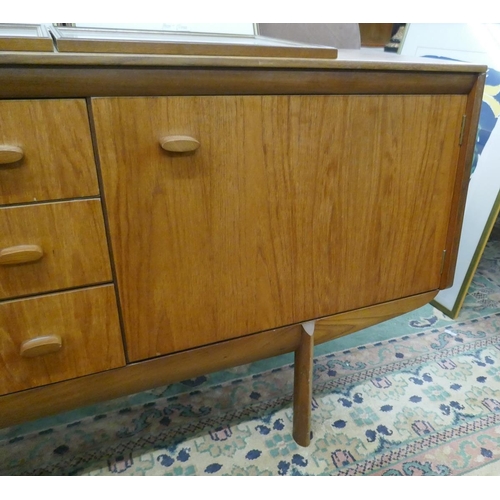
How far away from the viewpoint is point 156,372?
2.41 ft

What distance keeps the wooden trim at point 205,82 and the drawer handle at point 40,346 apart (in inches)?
13.2

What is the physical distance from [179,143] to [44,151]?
17 centimetres

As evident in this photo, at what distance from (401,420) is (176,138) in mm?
816

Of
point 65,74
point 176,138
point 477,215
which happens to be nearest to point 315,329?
point 176,138

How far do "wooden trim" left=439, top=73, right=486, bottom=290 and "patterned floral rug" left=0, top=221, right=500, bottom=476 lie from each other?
32cm

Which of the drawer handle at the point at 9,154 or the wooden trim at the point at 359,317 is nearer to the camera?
the drawer handle at the point at 9,154

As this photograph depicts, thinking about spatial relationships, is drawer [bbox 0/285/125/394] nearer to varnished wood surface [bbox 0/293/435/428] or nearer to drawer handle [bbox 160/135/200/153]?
varnished wood surface [bbox 0/293/435/428]

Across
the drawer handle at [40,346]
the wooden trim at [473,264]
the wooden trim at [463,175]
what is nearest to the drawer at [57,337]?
the drawer handle at [40,346]

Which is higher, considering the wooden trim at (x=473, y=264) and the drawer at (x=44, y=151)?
the drawer at (x=44, y=151)

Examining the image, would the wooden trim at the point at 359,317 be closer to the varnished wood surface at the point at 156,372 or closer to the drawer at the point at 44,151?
the varnished wood surface at the point at 156,372

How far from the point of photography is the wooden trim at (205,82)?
1.69ft

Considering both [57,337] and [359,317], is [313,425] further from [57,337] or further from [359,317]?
[57,337]

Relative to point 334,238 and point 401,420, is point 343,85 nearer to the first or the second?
point 334,238

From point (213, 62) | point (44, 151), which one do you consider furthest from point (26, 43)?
point (213, 62)
